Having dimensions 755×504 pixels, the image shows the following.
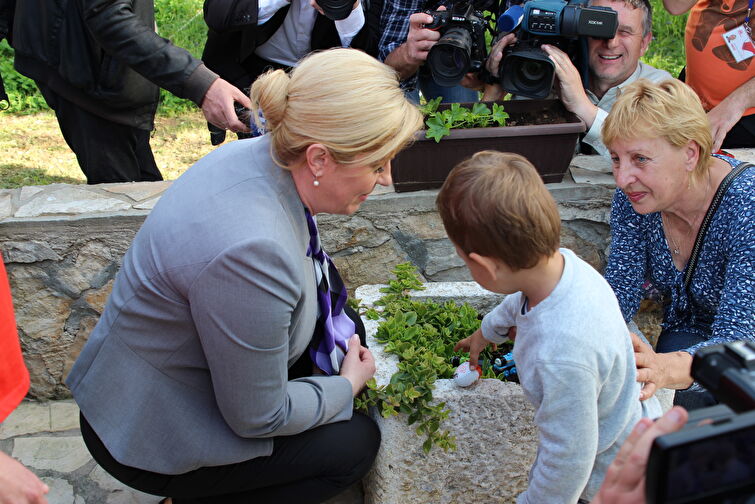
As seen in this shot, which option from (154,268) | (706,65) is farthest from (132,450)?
(706,65)

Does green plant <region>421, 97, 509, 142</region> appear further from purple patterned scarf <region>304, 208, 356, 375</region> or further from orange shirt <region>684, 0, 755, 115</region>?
orange shirt <region>684, 0, 755, 115</region>

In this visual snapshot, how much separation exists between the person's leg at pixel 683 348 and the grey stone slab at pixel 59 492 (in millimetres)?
1999

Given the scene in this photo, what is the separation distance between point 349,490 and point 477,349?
744 millimetres

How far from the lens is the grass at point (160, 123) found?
4.31m

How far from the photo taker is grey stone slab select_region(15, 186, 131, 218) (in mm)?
2680

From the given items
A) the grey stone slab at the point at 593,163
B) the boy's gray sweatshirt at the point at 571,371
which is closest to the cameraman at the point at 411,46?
the grey stone slab at the point at 593,163

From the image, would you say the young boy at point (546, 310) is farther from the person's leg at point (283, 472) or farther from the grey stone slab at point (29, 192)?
the grey stone slab at point (29, 192)

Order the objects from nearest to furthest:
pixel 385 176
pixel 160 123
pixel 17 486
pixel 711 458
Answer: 1. pixel 711 458
2. pixel 17 486
3. pixel 385 176
4. pixel 160 123

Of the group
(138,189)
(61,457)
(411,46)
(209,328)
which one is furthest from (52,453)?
(411,46)

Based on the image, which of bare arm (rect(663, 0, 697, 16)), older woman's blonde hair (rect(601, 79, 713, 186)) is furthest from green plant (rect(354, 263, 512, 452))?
bare arm (rect(663, 0, 697, 16))

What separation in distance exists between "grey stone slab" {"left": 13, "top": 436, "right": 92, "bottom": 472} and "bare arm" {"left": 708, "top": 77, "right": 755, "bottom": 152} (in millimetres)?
2666

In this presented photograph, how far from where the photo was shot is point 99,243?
2.71m

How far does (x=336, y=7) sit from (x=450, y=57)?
18.7 inches

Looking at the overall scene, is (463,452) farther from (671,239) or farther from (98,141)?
(98,141)
